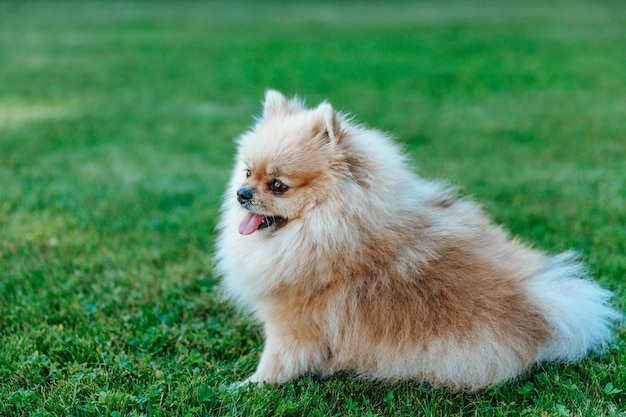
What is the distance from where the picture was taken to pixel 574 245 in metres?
4.52

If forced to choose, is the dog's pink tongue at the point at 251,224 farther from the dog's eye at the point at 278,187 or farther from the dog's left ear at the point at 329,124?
the dog's left ear at the point at 329,124

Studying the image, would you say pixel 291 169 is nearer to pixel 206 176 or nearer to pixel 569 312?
pixel 569 312

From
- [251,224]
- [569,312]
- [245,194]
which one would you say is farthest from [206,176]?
[569,312]

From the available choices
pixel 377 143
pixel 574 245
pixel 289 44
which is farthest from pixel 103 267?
pixel 289 44

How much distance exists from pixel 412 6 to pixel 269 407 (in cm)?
2238

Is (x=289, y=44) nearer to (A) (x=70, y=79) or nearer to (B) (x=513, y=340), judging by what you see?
(A) (x=70, y=79)

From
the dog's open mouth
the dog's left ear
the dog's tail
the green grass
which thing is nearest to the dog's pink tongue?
the dog's open mouth

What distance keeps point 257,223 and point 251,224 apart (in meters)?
0.03

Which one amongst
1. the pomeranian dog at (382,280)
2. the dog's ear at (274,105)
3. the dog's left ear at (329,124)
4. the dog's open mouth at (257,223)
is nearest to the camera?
the pomeranian dog at (382,280)

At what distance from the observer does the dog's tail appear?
286 cm

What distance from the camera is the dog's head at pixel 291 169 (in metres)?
2.94

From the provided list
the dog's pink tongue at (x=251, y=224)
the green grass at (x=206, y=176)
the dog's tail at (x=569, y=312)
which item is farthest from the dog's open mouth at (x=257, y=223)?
the dog's tail at (x=569, y=312)

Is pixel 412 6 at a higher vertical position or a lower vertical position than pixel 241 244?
higher

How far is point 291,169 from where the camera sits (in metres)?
2.96
